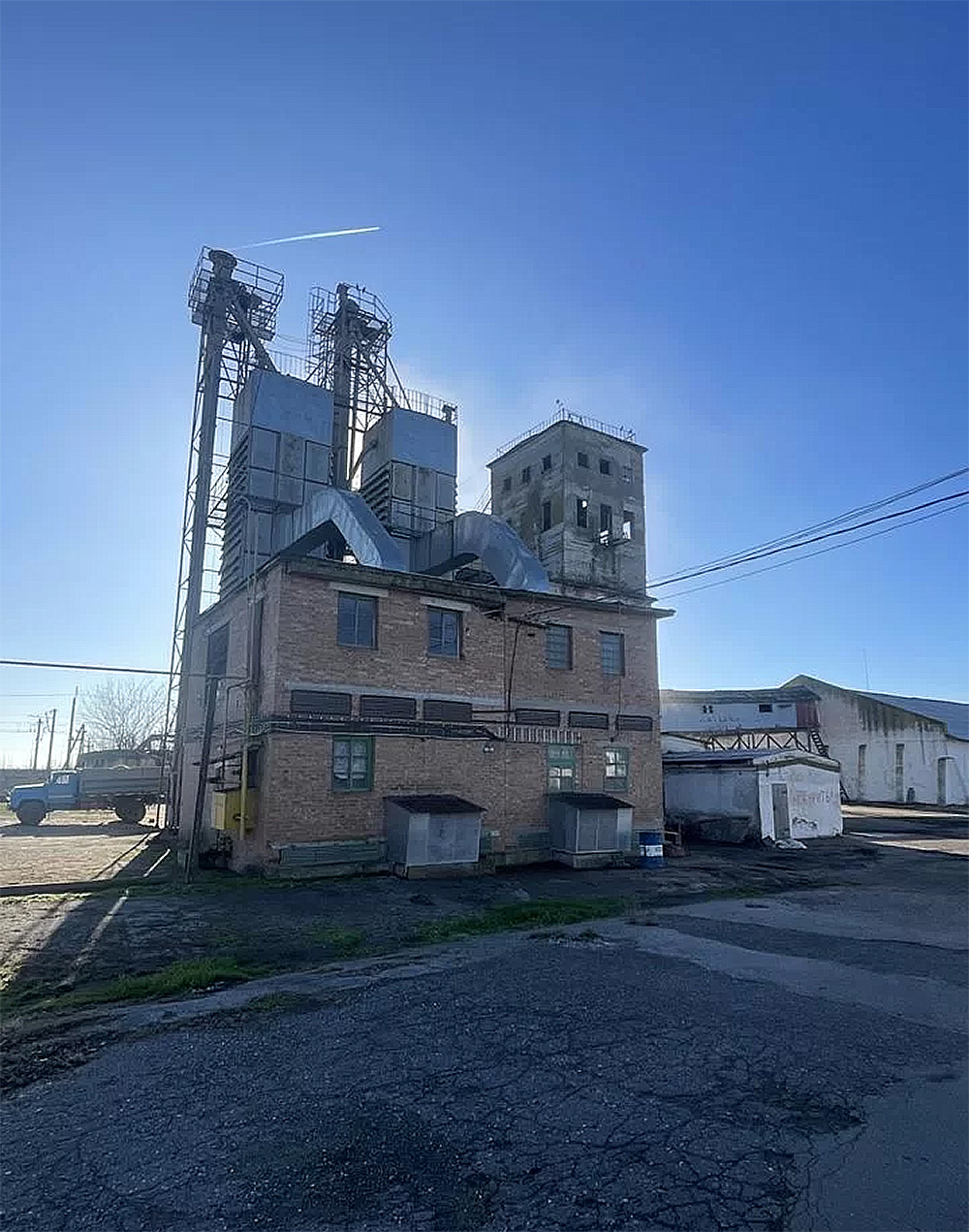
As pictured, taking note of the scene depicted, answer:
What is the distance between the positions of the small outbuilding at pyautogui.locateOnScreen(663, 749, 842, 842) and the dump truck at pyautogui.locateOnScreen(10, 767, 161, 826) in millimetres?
19352

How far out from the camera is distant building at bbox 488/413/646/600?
141 feet

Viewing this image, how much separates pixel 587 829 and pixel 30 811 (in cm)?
2193

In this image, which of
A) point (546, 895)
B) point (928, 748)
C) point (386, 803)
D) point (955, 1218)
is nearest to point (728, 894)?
point (546, 895)

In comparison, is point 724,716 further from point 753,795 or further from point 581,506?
point 753,795

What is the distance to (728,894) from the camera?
14492 millimetres

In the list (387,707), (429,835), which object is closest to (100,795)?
(387,707)

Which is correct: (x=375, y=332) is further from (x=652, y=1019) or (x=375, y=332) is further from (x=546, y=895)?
(x=652, y=1019)

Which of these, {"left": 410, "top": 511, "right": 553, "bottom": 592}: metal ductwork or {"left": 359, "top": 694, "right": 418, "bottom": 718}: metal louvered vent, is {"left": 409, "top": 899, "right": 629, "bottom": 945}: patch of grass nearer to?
{"left": 359, "top": 694, "right": 418, "bottom": 718}: metal louvered vent

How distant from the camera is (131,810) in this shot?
28.3 meters

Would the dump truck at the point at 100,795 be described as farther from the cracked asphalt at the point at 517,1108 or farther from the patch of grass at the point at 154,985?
the cracked asphalt at the point at 517,1108

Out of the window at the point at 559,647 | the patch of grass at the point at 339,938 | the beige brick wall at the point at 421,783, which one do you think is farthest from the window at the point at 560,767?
the patch of grass at the point at 339,938

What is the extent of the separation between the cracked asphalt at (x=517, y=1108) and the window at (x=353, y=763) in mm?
8246

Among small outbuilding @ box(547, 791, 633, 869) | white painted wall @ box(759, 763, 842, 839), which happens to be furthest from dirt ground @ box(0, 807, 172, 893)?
white painted wall @ box(759, 763, 842, 839)

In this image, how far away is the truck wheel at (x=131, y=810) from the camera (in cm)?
2820
